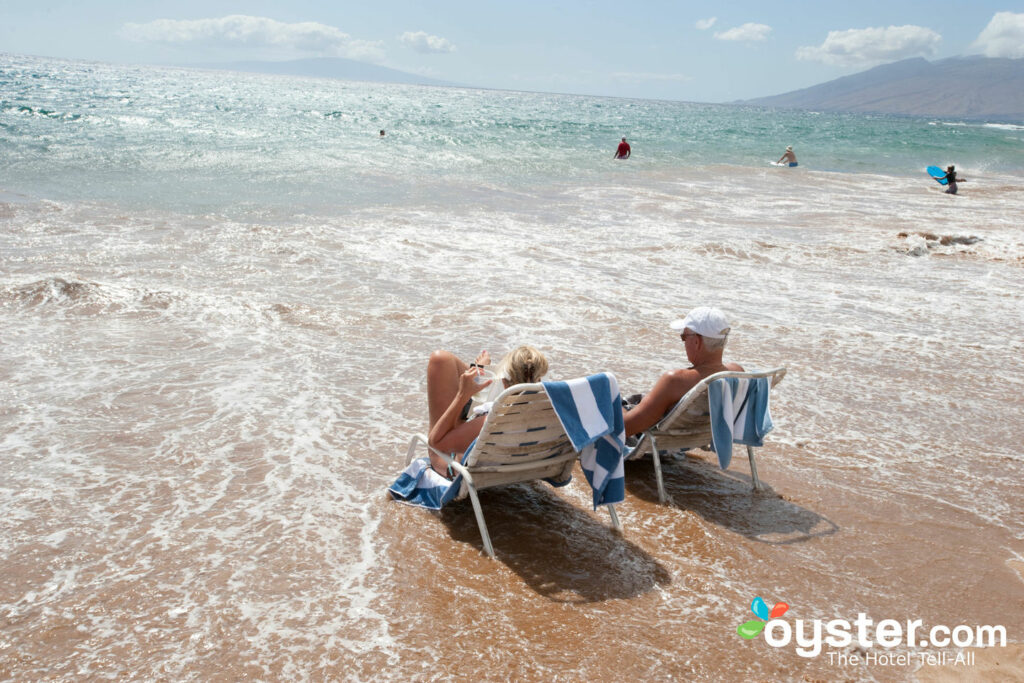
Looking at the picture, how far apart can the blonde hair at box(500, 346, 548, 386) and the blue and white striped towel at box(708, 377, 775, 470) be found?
104 centimetres

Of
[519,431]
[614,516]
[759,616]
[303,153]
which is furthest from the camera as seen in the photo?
[303,153]

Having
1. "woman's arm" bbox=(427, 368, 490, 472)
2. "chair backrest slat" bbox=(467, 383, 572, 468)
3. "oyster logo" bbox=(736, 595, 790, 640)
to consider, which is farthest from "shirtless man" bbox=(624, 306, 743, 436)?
"oyster logo" bbox=(736, 595, 790, 640)

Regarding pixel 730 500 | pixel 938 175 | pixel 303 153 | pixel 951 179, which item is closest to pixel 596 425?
pixel 730 500

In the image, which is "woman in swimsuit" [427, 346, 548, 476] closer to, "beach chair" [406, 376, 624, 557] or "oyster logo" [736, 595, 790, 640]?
"beach chair" [406, 376, 624, 557]

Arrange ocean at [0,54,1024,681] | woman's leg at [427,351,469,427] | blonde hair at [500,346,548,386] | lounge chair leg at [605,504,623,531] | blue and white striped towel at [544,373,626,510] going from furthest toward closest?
woman's leg at [427,351,469,427]
lounge chair leg at [605,504,623,531]
blonde hair at [500,346,548,386]
blue and white striped towel at [544,373,626,510]
ocean at [0,54,1024,681]

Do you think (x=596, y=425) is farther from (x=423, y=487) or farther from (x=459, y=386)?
(x=423, y=487)

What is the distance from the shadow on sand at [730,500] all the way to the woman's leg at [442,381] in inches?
50.6

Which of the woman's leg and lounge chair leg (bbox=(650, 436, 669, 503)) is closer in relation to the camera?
the woman's leg

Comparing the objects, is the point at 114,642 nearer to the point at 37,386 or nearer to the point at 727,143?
the point at 37,386

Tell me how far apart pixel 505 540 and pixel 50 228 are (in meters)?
10.8

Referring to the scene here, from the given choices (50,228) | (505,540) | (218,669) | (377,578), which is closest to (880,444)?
(505,540)

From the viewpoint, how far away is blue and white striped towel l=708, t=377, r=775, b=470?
14.5 ft

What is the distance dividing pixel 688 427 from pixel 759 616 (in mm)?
1378

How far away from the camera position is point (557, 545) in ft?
13.2
